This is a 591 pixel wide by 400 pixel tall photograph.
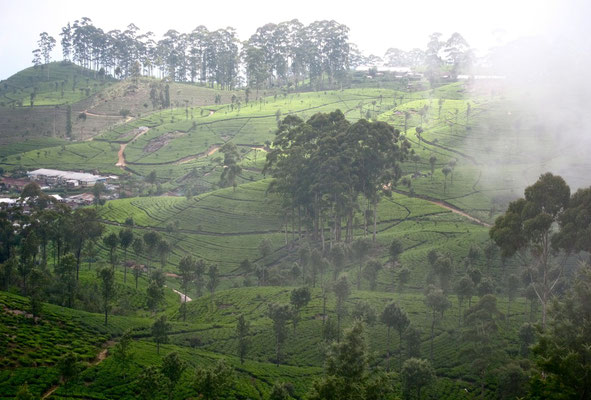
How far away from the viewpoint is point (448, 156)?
3529 inches

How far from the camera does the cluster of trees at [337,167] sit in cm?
5859

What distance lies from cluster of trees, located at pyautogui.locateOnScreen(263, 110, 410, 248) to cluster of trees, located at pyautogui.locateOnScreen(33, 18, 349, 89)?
86232 mm

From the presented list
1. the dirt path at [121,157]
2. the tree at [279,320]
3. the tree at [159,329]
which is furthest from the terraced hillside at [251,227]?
the dirt path at [121,157]

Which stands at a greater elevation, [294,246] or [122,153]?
[122,153]

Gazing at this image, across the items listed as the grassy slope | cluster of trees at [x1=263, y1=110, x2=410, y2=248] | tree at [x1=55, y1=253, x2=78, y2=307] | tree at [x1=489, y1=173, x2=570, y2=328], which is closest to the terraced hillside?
the grassy slope

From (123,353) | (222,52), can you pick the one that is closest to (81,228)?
(123,353)

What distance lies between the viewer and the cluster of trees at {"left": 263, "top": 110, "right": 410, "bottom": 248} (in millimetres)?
58594

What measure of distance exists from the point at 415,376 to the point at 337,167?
3371 centimetres

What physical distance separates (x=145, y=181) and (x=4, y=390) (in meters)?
69.6

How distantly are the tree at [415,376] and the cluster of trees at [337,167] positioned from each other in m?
29.9

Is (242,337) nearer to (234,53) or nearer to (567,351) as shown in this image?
(567,351)

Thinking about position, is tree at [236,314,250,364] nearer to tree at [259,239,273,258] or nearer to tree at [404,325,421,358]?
tree at [404,325,421,358]

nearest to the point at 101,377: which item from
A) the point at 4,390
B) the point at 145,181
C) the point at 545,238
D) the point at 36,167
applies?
the point at 4,390

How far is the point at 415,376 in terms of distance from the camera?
92.0 feet
